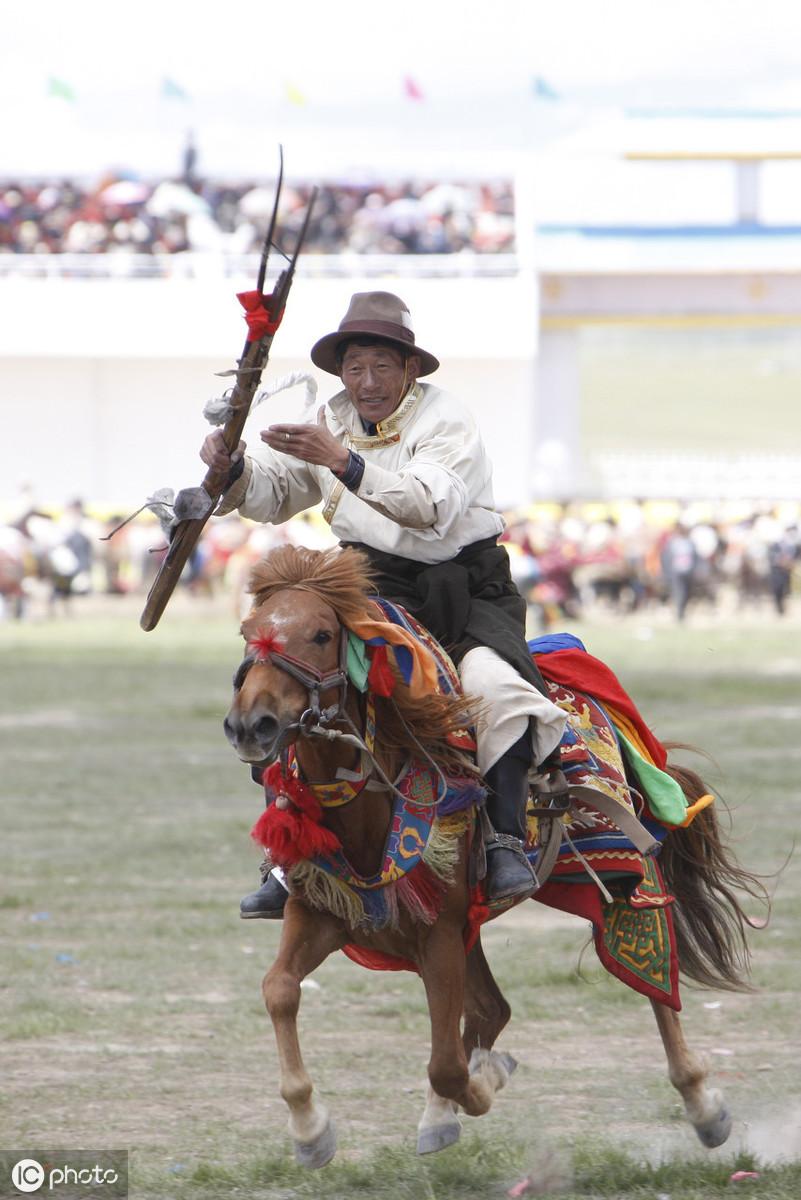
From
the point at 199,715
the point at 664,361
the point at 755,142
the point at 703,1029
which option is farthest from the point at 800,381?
the point at 703,1029

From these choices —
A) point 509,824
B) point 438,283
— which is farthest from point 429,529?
point 438,283

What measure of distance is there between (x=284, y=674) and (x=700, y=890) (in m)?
2.34

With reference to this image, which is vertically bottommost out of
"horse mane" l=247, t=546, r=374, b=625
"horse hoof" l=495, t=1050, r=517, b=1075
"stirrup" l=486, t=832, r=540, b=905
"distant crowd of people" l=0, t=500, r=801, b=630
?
"distant crowd of people" l=0, t=500, r=801, b=630

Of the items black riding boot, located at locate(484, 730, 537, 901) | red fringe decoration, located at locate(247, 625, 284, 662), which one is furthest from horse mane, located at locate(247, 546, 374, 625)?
black riding boot, located at locate(484, 730, 537, 901)

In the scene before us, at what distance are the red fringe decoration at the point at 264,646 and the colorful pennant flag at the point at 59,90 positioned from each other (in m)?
40.4

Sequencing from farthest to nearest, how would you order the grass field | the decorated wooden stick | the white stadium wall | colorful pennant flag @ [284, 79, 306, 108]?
colorful pennant flag @ [284, 79, 306, 108] → the white stadium wall → the grass field → the decorated wooden stick

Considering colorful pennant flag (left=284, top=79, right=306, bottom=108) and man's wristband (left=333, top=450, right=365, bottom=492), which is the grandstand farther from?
man's wristband (left=333, top=450, right=365, bottom=492)

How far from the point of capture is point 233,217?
40281 mm

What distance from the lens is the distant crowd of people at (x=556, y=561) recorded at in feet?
89.9

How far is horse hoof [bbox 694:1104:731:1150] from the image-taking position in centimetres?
538

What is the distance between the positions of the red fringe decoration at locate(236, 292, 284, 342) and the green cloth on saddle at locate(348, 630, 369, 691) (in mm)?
772

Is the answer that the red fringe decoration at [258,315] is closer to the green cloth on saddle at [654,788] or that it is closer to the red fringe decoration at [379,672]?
the red fringe decoration at [379,672]

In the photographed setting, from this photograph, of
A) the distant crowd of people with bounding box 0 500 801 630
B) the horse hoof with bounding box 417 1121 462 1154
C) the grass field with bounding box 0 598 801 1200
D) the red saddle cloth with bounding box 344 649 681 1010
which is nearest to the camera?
the horse hoof with bounding box 417 1121 462 1154

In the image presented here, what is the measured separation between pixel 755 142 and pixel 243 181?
38.5 feet
